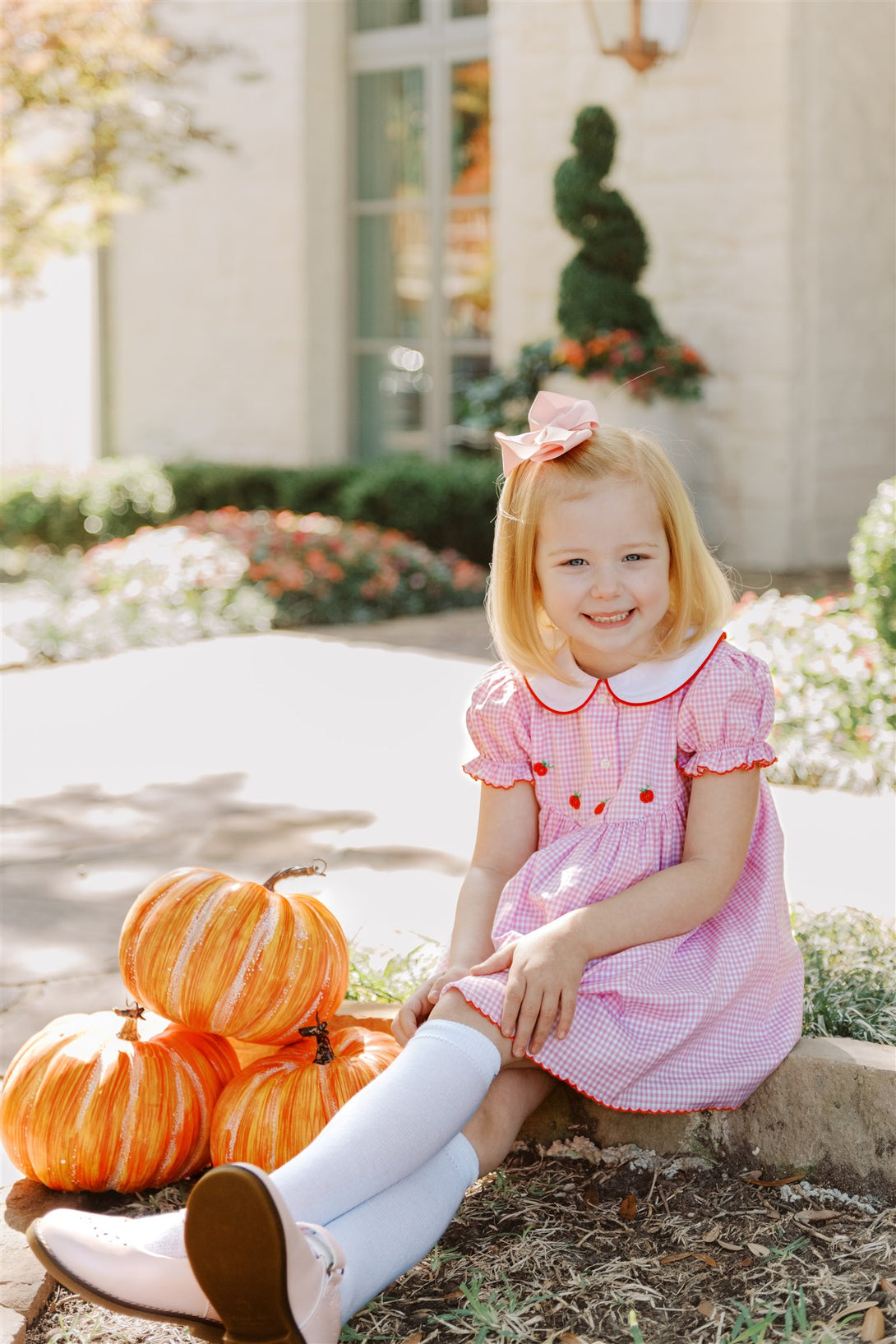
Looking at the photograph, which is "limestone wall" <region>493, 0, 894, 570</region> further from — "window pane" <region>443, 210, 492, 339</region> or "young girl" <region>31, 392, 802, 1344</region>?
"young girl" <region>31, 392, 802, 1344</region>

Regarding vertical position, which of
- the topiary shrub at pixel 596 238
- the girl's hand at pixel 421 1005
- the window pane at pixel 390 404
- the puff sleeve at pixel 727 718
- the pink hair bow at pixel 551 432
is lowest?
the girl's hand at pixel 421 1005

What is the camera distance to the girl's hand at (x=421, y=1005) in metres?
1.89

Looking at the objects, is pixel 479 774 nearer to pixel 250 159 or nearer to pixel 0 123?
pixel 0 123

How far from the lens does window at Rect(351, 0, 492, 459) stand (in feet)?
35.3

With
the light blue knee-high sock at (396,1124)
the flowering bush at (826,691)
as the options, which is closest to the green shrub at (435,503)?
the flowering bush at (826,691)

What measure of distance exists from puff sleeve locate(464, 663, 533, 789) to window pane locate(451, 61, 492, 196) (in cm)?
931

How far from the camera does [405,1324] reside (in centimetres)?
164

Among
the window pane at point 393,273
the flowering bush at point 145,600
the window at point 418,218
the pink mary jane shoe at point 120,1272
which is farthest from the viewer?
the window pane at point 393,273

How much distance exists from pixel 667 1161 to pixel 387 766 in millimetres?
2353

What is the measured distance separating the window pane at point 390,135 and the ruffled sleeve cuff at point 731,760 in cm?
996

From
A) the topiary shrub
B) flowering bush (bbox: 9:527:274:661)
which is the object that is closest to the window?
the topiary shrub

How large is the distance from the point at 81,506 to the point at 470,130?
4.05 m

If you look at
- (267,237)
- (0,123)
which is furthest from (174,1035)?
(267,237)

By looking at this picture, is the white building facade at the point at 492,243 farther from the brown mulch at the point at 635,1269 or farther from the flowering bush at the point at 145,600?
the brown mulch at the point at 635,1269
